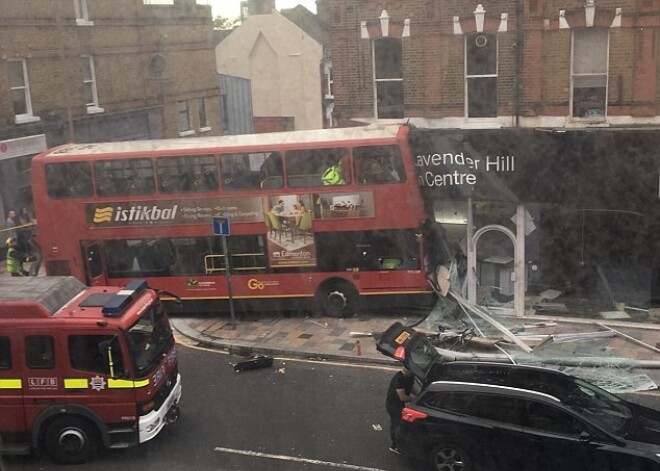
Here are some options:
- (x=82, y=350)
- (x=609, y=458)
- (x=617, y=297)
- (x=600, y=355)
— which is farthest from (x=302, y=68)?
(x=617, y=297)

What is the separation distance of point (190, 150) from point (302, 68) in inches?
94.1

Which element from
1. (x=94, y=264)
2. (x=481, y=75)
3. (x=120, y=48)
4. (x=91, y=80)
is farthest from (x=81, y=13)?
(x=94, y=264)

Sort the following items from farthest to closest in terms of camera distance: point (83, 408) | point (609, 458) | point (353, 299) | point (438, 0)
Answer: point (353, 299)
point (438, 0)
point (83, 408)
point (609, 458)

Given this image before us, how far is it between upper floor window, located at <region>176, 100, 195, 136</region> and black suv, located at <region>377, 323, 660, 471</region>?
1.60m

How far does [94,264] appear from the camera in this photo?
20.9 feet

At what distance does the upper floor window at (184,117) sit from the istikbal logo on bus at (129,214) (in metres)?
2.30

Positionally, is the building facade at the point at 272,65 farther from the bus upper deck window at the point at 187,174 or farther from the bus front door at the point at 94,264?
the bus front door at the point at 94,264

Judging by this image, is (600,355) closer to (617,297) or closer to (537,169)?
(617,297)

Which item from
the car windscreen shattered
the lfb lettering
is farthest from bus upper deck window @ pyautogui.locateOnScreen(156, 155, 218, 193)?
the car windscreen shattered

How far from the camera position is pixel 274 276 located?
6520 mm

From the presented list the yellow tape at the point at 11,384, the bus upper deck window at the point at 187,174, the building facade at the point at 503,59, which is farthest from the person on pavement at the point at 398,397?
the bus upper deck window at the point at 187,174

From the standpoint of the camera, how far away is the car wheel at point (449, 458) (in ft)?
11.3

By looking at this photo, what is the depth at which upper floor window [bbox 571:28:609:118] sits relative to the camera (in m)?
5.25

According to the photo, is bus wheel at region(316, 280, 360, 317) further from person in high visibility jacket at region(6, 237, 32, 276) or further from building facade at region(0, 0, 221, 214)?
building facade at region(0, 0, 221, 214)
